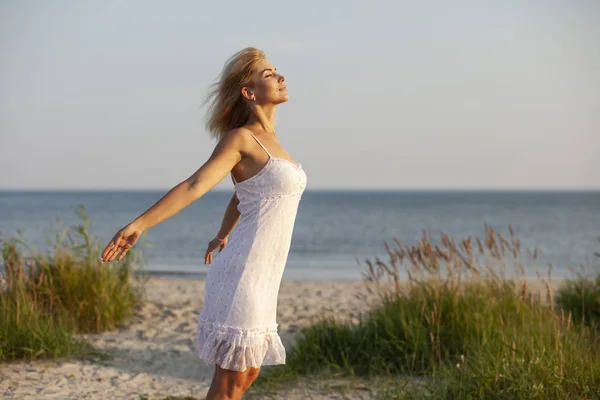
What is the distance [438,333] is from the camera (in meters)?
5.59

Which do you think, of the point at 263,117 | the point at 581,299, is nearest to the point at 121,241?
the point at 263,117

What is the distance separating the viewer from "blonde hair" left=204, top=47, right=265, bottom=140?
3.48m

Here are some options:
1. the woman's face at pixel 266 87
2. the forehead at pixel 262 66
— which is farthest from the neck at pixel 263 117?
the forehead at pixel 262 66

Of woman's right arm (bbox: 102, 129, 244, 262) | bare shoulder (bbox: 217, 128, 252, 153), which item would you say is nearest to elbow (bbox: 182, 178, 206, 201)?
woman's right arm (bbox: 102, 129, 244, 262)

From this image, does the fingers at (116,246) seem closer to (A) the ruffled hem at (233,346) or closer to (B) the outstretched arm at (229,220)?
(A) the ruffled hem at (233,346)

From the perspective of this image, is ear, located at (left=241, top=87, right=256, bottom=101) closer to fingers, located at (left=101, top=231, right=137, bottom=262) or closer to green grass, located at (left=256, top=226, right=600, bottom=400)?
fingers, located at (left=101, top=231, right=137, bottom=262)

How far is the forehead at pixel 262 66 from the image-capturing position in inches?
137

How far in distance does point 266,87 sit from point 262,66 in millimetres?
115

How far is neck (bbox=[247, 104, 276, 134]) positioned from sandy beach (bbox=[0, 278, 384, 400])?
2519mm

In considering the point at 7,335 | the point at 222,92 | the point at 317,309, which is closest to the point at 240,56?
the point at 222,92

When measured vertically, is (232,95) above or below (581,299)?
above

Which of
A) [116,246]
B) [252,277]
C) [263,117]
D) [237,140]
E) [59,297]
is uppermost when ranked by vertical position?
[263,117]

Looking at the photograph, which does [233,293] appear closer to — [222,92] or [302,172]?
[302,172]

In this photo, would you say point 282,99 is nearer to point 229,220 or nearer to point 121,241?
point 229,220
